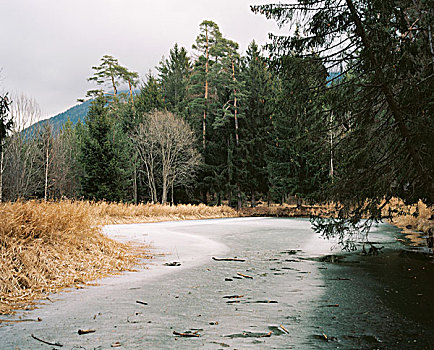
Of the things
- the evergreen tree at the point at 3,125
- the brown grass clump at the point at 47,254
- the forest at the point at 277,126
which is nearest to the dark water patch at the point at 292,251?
the forest at the point at 277,126

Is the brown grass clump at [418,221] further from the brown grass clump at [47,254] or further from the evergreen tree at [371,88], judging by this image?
the brown grass clump at [47,254]

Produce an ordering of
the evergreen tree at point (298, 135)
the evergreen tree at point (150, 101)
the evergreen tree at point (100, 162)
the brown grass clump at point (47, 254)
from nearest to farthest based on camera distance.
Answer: the brown grass clump at point (47, 254) → the evergreen tree at point (298, 135) → the evergreen tree at point (100, 162) → the evergreen tree at point (150, 101)

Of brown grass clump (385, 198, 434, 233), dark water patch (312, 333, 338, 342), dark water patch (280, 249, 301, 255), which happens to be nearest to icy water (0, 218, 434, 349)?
dark water patch (312, 333, 338, 342)

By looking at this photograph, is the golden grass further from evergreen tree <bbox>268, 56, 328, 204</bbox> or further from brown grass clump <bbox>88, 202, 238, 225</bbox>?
brown grass clump <bbox>88, 202, 238, 225</bbox>

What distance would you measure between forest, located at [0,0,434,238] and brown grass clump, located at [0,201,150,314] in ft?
14.0

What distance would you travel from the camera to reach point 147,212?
1955cm

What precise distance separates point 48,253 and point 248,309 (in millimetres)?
3248

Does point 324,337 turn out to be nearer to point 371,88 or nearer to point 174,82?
point 371,88

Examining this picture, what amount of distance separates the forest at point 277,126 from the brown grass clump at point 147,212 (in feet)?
15.7

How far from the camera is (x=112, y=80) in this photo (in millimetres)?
40062

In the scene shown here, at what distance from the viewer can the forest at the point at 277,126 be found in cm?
587

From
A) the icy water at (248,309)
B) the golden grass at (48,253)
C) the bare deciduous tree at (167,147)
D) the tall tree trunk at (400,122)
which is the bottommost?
the icy water at (248,309)

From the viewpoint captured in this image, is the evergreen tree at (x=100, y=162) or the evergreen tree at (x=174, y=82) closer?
the evergreen tree at (x=100, y=162)

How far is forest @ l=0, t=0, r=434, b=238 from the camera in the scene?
587 centimetres
